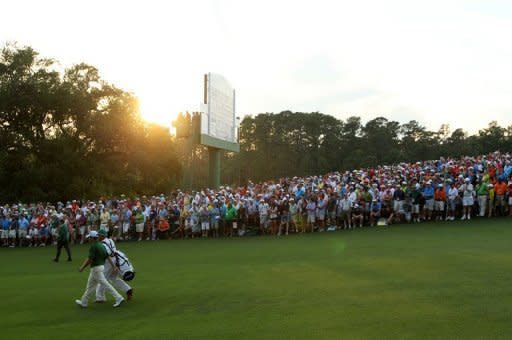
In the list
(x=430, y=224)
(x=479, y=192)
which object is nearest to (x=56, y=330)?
(x=430, y=224)

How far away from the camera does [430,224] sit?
22.6m

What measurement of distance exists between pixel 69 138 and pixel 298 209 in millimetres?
24899

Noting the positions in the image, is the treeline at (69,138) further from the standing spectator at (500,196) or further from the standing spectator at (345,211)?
Result: the standing spectator at (500,196)

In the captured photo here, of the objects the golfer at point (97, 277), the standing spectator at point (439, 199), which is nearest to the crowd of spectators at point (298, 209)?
the standing spectator at point (439, 199)

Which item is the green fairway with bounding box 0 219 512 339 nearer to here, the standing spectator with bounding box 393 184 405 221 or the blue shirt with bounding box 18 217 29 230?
the standing spectator with bounding box 393 184 405 221

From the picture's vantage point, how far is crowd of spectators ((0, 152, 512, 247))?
77.2ft

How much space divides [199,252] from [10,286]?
706 cm

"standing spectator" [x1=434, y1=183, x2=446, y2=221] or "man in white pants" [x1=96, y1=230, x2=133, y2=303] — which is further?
"standing spectator" [x1=434, y1=183, x2=446, y2=221]

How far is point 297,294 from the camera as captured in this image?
1080 cm

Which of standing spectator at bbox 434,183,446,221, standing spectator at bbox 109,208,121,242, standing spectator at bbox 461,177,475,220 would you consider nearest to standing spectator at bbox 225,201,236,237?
standing spectator at bbox 109,208,121,242

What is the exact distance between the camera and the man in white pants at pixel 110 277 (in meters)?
11.5

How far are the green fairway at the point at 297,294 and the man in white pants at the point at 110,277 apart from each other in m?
Answer: 0.25

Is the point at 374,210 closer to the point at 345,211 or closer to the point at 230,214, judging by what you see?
the point at 345,211

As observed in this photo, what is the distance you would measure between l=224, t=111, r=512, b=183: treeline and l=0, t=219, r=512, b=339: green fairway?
61.0 m
